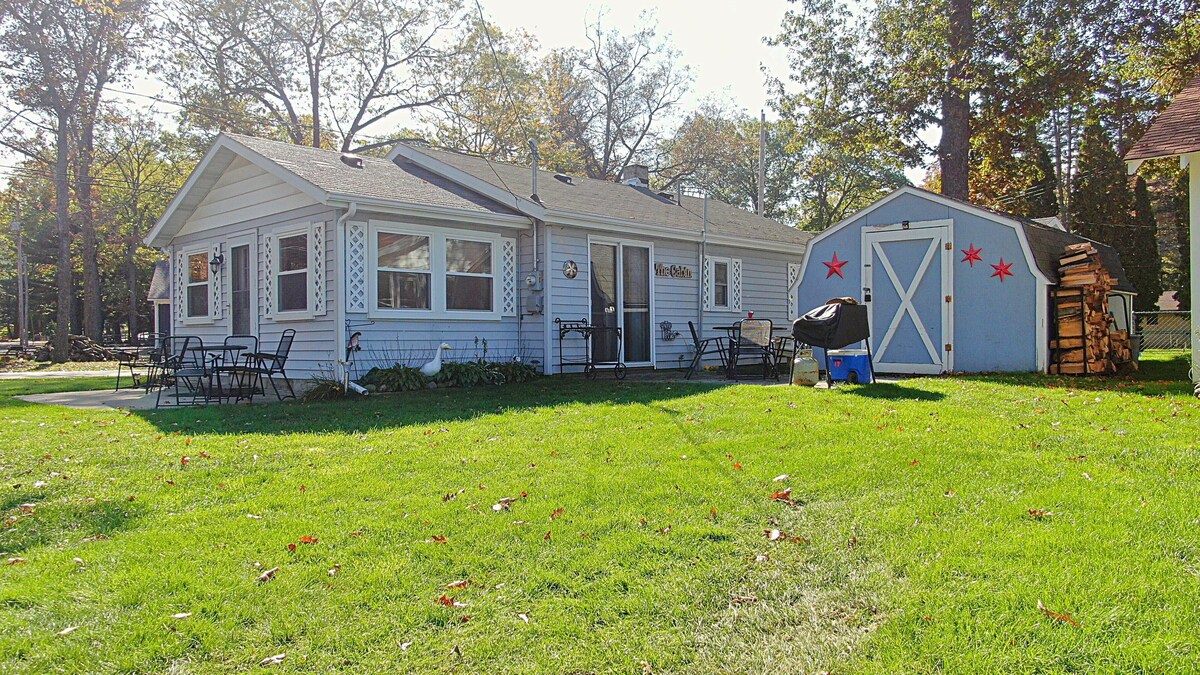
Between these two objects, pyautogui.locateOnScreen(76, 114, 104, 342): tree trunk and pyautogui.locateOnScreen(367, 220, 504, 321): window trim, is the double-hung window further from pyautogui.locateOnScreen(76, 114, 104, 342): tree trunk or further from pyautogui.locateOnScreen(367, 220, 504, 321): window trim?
pyautogui.locateOnScreen(76, 114, 104, 342): tree trunk

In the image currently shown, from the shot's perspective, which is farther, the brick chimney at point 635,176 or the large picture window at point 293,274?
the brick chimney at point 635,176

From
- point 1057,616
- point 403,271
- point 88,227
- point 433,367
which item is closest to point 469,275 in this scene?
point 403,271

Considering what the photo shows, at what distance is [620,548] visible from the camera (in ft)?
11.0

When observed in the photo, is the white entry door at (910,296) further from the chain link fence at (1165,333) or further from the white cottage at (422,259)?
the chain link fence at (1165,333)

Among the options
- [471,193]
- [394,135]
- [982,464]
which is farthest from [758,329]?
[394,135]

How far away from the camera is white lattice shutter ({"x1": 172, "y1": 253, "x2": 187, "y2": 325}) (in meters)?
12.7

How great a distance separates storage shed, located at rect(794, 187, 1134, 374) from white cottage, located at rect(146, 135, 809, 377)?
9.41 feet

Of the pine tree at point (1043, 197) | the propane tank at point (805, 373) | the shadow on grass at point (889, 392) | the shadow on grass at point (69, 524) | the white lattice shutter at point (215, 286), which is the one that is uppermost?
the pine tree at point (1043, 197)

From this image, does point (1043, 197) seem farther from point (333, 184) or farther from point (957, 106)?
point (333, 184)

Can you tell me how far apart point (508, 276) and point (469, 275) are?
2.22 ft

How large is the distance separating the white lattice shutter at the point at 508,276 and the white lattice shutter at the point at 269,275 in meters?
3.25

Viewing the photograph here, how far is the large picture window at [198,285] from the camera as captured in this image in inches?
485

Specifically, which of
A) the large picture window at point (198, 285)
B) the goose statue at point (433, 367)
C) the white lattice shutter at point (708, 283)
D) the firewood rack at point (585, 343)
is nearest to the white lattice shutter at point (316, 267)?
the goose statue at point (433, 367)

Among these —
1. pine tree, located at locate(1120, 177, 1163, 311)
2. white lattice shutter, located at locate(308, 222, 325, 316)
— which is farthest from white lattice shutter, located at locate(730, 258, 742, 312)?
pine tree, located at locate(1120, 177, 1163, 311)
